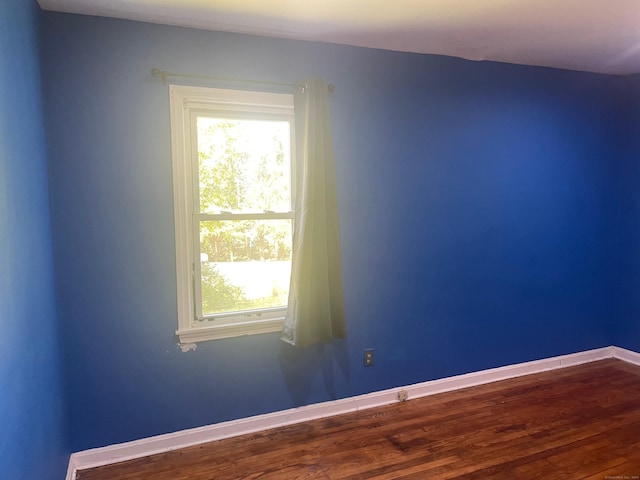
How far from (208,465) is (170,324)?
0.77m

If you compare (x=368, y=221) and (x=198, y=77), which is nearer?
(x=198, y=77)

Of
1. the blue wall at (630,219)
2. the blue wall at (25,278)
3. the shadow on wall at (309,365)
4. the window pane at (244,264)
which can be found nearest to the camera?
the blue wall at (25,278)

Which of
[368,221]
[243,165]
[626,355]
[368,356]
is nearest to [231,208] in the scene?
[243,165]

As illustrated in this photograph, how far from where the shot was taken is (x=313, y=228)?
2.37 m

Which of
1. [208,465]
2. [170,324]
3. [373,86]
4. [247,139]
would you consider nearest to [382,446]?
[208,465]

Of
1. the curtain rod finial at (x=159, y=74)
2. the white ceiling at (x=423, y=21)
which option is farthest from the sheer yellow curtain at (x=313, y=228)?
the curtain rod finial at (x=159, y=74)

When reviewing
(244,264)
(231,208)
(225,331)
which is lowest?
(225,331)

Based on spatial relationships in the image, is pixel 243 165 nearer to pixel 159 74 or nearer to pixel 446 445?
pixel 159 74

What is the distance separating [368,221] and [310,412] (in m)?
1.29

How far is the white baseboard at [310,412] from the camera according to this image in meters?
2.18

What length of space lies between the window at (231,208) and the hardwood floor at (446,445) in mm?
654

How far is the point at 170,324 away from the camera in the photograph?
227cm

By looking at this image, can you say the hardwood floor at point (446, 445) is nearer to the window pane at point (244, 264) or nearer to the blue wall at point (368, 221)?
the blue wall at point (368, 221)

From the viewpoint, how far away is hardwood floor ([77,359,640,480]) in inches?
82.0
